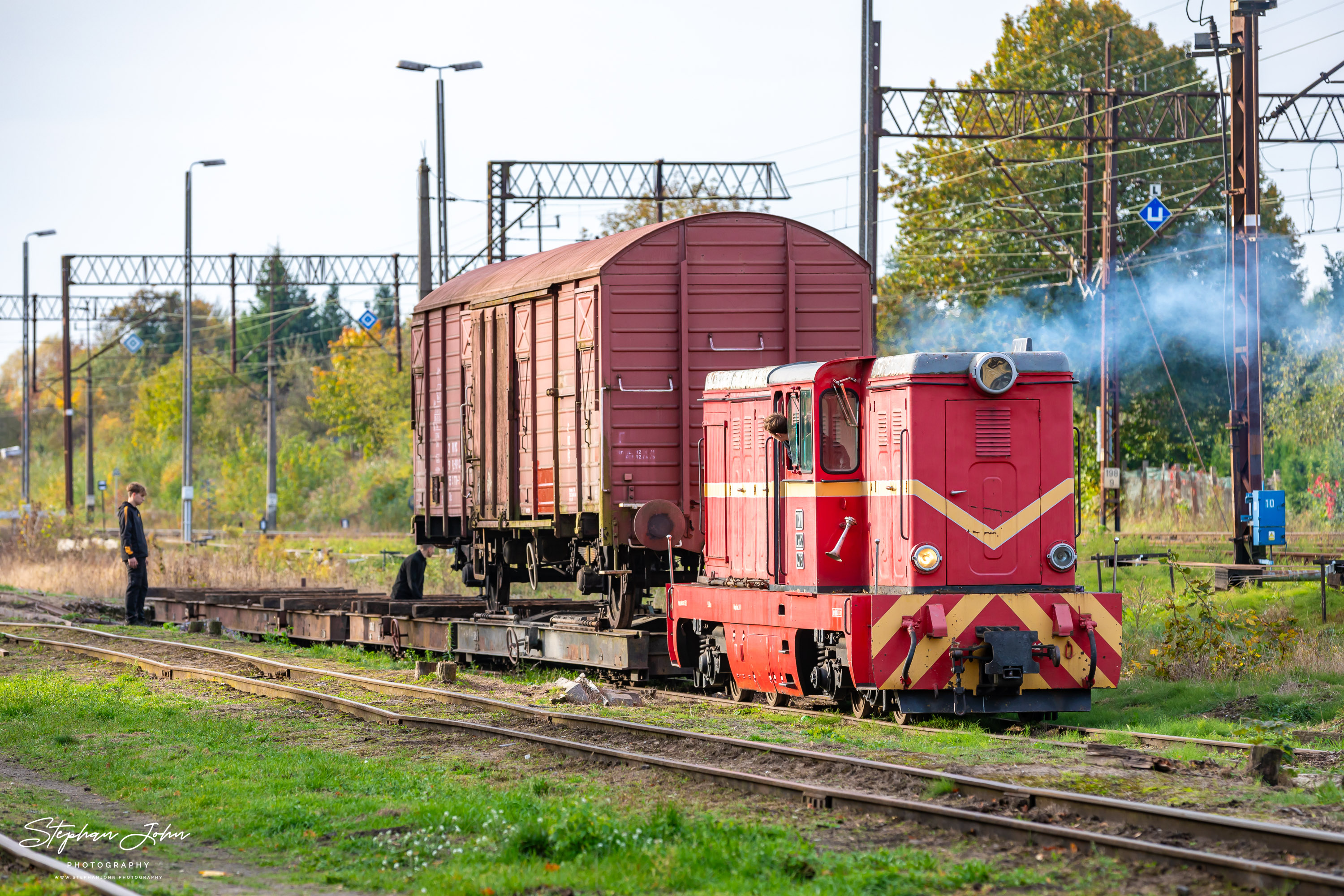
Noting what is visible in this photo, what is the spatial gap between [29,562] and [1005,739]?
1218 inches

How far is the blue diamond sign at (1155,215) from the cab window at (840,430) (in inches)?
759

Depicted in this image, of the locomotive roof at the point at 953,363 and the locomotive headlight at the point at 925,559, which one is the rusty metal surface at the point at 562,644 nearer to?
the locomotive headlight at the point at 925,559

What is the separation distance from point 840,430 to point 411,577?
1022cm

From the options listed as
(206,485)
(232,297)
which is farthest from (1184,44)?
(206,485)

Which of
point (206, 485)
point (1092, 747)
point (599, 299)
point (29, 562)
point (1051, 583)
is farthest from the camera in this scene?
point (206, 485)

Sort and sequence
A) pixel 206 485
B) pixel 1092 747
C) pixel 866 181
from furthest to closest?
pixel 206 485, pixel 866 181, pixel 1092 747

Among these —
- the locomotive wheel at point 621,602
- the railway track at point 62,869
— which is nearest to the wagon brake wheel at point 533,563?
the locomotive wheel at point 621,602

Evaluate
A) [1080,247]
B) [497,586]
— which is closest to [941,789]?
[497,586]

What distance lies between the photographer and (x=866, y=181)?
75.7ft

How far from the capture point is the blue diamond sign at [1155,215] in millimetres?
30297

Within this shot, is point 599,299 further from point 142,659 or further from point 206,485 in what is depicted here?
point 206,485

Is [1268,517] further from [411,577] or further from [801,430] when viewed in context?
[411,577]

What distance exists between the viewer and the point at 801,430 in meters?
13.0

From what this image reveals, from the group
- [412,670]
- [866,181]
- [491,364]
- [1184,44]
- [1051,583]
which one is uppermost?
[1184,44]
